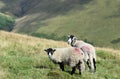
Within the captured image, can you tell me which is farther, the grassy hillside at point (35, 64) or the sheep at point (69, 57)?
the sheep at point (69, 57)

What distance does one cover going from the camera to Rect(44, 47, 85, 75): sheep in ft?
64.4

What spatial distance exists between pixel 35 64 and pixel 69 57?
8.62 ft

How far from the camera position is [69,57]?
65.2ft

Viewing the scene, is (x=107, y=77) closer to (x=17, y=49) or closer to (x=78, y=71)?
(x=78, y=71)

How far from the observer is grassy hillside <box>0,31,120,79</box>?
18516 millimetres

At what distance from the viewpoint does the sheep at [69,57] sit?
19.6 meters

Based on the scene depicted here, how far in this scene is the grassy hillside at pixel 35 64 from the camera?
1852 cm

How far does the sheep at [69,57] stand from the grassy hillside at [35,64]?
0.49 m

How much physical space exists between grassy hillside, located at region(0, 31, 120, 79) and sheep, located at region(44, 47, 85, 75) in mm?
491

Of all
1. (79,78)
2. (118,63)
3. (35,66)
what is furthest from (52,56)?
(118,63)

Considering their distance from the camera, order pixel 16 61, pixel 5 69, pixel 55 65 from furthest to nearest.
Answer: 1. pixel 55 65
2. pixel 16 61
3. pixel 5 69

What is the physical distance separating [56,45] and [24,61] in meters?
Answer: 8.72

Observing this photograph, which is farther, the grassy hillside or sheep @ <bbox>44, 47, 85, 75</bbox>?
sheep @ <bbox>44, 47, 85, 75</bbox>

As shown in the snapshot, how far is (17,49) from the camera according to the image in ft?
82.5
